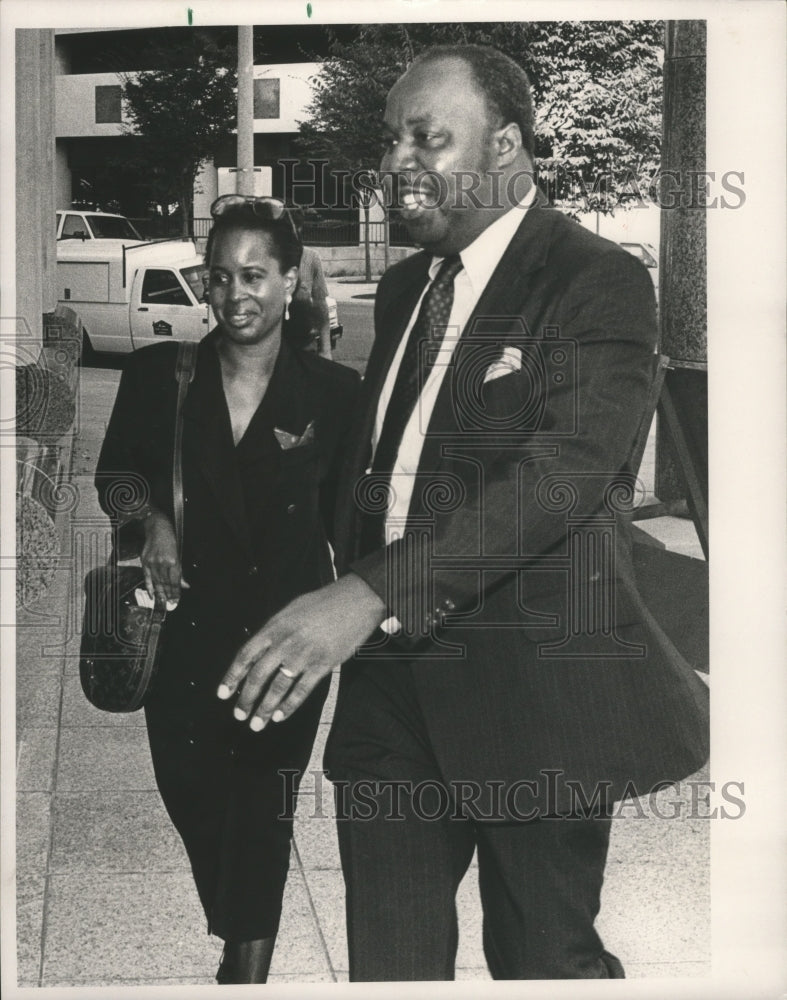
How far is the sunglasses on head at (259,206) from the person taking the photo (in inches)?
123

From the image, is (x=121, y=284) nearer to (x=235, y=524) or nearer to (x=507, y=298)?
(x=235, y=524)

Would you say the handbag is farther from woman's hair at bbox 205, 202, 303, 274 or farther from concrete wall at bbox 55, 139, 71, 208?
concrete wall at bbox 55, 139, 71, 208

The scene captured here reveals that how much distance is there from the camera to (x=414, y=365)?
9.70ft

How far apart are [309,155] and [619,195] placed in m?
0.83

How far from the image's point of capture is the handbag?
319 cm

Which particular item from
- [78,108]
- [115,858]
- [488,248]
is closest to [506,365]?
[488,248]

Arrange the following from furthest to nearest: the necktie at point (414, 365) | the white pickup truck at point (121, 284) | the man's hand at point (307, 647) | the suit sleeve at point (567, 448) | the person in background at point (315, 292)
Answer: the white pickup truck at point (121, 284) < the person in background at point (315, 292) < the necktie at point (414, 365) < the suit sleeve at point (567, 448) < the man's hand at point (307, 647)

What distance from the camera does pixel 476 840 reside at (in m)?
2.99

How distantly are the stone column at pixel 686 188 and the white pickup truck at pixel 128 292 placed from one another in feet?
4.18

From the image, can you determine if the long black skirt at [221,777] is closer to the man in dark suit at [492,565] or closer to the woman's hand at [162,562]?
the woman's hand at [162,562]

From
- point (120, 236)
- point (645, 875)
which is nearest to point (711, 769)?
point (645, 875)

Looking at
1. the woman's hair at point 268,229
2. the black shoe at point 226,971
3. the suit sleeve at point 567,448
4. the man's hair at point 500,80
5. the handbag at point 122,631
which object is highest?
the man's hair at point 500,80

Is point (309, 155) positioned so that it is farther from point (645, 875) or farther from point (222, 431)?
point (645, 875)

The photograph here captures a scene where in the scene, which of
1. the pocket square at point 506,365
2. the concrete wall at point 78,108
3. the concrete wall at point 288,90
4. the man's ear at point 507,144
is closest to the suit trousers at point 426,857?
the pocket square at point 506,365
